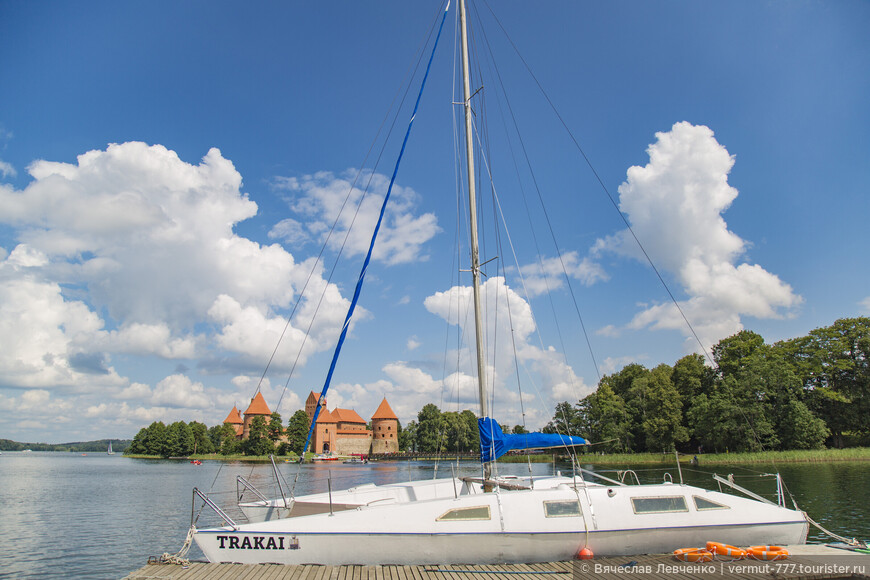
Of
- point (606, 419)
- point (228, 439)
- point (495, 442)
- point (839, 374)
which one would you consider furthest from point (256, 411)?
point (495, 442)

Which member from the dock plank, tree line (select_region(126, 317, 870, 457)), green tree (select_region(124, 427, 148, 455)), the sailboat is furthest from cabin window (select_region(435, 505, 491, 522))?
green tree (select_region(124, 427, 148, 455))

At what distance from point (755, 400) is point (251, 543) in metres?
51.3

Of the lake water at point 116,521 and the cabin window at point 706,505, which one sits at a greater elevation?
the cabin window at point 706,505

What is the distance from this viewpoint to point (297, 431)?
93062 millimetres

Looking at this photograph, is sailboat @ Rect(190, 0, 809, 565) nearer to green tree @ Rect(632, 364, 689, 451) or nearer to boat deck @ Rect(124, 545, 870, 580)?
boat deck @ Rect(124, 545, 870, 580)

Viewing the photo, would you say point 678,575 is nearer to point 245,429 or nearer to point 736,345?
point 736,345

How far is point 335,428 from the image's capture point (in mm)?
111688

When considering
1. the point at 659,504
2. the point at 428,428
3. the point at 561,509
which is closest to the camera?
the point at 561,509

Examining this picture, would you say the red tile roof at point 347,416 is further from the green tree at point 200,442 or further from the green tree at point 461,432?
the green tree at point 200,442

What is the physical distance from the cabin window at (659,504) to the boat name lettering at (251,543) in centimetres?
725

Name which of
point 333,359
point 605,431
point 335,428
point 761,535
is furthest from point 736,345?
point 335,428

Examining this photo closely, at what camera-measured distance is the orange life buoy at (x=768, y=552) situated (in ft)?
30.3

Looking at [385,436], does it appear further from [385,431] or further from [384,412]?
[384,412]

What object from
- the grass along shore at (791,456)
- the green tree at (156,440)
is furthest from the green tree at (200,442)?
the grass along shore at (791,456)
